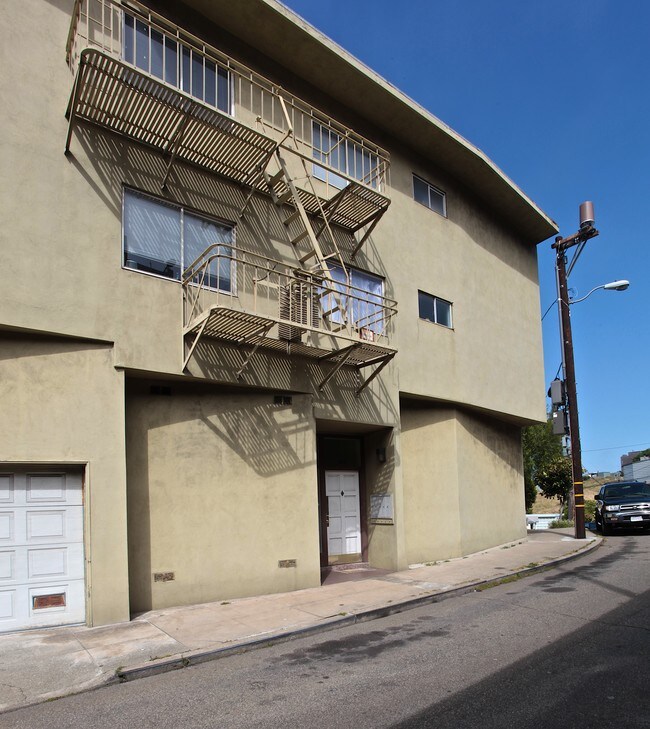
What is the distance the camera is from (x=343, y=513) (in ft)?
45.2

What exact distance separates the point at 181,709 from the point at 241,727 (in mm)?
764

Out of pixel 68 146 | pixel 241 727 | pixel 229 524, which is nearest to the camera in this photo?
pixel 241 727

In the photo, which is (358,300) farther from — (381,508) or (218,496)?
(218,496)

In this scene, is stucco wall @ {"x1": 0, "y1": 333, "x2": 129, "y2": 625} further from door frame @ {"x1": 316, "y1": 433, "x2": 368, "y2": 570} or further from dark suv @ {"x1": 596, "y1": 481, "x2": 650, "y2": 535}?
dark suv @ {"x1": 596, "y1": 481, "x2": 650, "y2": 535}

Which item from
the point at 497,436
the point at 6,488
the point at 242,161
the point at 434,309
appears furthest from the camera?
the point at 497,436

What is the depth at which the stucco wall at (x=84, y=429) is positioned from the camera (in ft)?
26.5

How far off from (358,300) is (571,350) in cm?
884

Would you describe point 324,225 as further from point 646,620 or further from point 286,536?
point 646,620

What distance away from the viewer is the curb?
643cm

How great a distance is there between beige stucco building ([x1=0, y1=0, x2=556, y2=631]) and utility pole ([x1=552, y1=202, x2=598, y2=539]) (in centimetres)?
370

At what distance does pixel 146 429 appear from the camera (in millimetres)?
9625

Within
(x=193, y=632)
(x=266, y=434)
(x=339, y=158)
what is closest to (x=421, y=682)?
(x=193, y=632)

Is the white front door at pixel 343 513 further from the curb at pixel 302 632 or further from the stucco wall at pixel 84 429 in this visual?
the stucco wall at pixel 84 429

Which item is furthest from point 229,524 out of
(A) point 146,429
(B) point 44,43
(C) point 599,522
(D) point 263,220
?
(C) point 599,522
